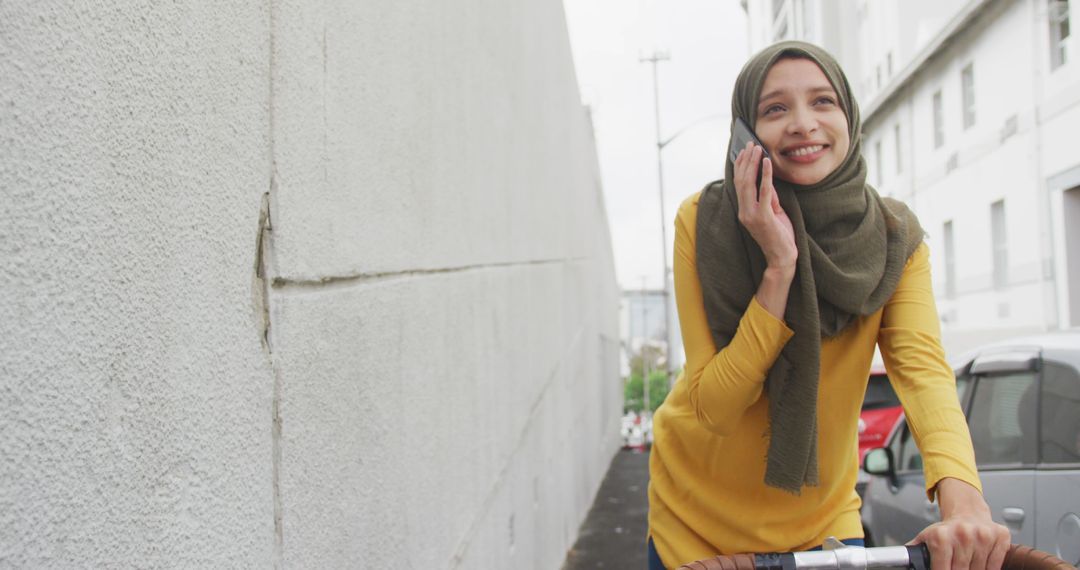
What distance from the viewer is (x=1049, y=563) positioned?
184 cm

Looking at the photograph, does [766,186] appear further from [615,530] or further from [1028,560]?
[615,530]

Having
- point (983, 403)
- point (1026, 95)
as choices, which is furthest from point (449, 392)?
point (1026, 95)

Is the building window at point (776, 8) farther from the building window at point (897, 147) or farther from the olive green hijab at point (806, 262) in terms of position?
the olive green hijab at point (806, 262)

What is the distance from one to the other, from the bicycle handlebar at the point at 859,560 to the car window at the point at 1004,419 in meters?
2.15

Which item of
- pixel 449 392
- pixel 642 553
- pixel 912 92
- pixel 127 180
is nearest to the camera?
pixel 127 180

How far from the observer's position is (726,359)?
225cm

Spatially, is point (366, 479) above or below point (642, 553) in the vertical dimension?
above

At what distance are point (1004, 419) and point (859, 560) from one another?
2.61 metres

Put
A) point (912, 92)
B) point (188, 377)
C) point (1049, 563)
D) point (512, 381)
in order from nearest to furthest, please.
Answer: point (188, 377) < point (1049, 563) < point (512, 381) < point (912, 92)

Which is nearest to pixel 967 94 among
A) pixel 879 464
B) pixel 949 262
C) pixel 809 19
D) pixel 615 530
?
pixel 949 262

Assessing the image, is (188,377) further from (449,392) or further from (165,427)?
(449,392)

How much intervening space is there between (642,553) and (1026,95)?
15.6 m

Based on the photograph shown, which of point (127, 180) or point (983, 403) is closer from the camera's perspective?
point (127, 180)

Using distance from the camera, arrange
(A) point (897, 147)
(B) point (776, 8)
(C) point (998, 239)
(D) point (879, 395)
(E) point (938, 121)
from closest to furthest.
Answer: (D) point (879, 395) → (C) point (998, 239) → (E) point (938, 121) → (A) point (897, 147) → (B) point (776, 8)
